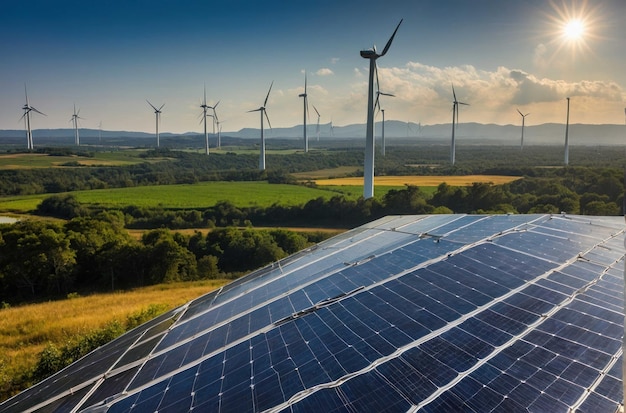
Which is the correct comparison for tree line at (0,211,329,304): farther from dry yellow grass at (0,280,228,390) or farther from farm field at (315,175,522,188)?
farm field at (315,175,522,188)

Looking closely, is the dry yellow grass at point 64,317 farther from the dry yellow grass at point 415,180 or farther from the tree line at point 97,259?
the dry yellow grass at point 415,180

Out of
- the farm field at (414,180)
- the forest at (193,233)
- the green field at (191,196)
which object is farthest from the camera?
the farm field at (414,180)

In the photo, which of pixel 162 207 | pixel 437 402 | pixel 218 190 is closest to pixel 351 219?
pixel 162 207

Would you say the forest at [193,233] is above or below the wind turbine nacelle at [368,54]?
below

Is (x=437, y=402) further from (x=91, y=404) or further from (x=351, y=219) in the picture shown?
(x=351, y=219)

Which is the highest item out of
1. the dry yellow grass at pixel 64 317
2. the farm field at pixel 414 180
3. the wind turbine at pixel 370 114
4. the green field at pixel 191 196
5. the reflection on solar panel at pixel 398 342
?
the wind turbine at pixel 370 114

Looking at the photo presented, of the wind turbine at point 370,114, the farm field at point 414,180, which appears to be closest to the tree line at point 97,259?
the wind turbine at point 370,114
